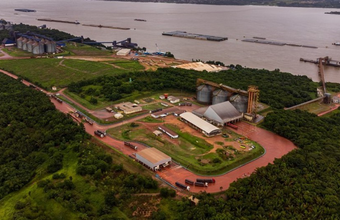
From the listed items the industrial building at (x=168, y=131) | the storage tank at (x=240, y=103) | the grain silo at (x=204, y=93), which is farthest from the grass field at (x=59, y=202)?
the grain silo at (x=204, y=93)

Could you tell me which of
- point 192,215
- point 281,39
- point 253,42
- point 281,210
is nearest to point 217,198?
point 192,215

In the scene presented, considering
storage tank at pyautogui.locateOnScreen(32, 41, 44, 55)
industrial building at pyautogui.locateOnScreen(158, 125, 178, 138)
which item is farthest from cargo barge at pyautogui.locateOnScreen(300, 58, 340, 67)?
storage tank at pyautogui.locateOnScreen(32, 41, 44, 55)

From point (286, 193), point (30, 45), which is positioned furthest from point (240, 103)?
point (30, 45)

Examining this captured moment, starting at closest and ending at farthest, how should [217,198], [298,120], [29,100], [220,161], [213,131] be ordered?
[217,198]
[220,161]
[213,131]
[298,120]
[29,100]

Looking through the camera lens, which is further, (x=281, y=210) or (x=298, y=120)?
(x=298, y=120)

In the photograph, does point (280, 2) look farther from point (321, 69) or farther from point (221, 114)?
point (221, 114)

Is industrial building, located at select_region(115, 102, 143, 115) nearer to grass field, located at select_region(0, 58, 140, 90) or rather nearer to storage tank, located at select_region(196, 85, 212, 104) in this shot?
storage tank, located at select_region(196, 85, 212, 104)

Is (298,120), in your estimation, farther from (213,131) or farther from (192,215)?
(192,215)
